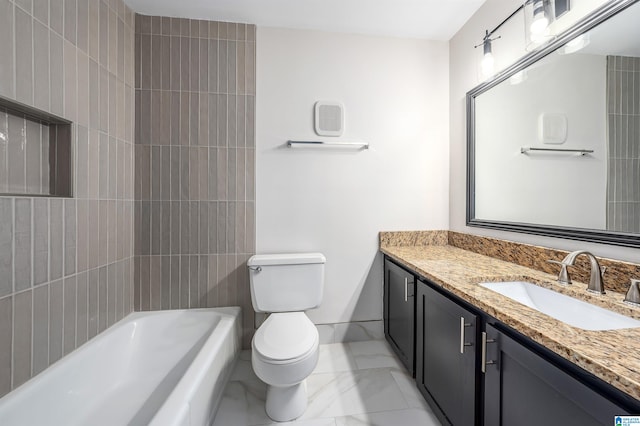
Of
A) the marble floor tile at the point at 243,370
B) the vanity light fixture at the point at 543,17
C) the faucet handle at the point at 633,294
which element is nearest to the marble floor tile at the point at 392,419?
the marble floor tile at the point at 243,370

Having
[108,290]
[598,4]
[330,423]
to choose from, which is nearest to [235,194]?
[108,290]

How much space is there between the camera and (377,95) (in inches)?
81.7

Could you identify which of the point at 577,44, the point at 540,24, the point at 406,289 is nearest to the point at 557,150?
the point at 577,44

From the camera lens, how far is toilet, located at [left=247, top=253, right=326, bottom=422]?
1.26 metres

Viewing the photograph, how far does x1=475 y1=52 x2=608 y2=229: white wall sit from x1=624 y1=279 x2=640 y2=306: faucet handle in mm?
270

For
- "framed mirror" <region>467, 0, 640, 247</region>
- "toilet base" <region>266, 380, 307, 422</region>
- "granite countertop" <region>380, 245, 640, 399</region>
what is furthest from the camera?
"toilet base" <region>266, 380, 307, 422</region>

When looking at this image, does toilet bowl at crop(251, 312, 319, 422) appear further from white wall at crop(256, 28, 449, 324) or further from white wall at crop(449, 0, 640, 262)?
white wall at crop(449, 0, 640, 262)

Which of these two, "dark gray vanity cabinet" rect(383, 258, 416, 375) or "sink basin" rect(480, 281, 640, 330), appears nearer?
"sink basin" rect(480, 281, 640, 330)

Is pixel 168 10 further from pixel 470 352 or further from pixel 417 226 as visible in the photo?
pixel 470 352

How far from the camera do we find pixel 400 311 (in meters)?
1.74

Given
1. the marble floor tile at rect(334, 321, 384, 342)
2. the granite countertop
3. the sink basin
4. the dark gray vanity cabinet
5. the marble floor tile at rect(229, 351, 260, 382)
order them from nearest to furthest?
1. the granite countertop
2. the sink basin
3. the dark gray vanity cabinet
4. the marble floor tile at rect(229, 351, 260, 382)
5. the marble floor tile at rect(334, 321, 384, 342)

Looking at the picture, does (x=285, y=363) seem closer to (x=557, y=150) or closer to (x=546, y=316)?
(x=546, y=316)

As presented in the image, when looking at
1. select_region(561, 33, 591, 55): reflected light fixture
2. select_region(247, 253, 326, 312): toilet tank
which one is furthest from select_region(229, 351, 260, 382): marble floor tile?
select_region(561, 33, 591, 55): reflected light fixture

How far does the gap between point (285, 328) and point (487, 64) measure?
6.56 feet
